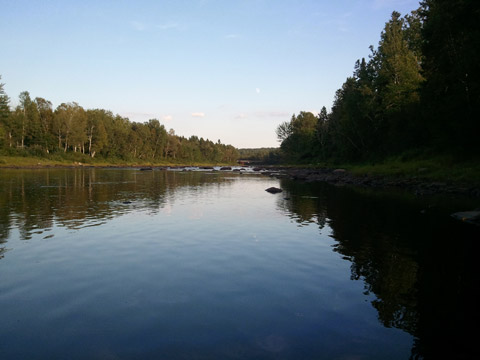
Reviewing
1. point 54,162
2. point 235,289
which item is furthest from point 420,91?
Result: point 54,162

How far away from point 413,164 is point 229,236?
41.2m

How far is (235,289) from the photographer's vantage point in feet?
31.2

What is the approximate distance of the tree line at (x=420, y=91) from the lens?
34.1 meters

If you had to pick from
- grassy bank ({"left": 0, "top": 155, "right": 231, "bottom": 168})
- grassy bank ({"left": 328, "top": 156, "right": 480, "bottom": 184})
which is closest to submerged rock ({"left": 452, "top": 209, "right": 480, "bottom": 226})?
grassy bank ({"left": 328, "top": 156, "right": 480, "bottom": 184})

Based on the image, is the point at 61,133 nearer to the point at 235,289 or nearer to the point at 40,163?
the point at 40,163

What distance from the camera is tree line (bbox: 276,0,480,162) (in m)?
34.1

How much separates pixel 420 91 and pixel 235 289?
45252 millimetres

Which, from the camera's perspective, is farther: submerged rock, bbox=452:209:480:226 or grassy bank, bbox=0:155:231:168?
grassy bank, bbox=0:155:231:168

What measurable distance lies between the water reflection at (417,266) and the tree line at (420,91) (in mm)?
16835

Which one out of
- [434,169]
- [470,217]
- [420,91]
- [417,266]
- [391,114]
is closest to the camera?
[417,266]

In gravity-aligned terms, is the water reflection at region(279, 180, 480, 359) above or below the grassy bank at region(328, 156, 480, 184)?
below

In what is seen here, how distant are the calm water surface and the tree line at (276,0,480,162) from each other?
914 inches

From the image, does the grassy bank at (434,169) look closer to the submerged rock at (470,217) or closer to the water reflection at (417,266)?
the water reflection at (417,266)

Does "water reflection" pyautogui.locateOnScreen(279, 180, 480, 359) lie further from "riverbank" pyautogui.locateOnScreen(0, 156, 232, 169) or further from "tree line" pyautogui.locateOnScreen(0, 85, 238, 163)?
"tree line" pyautogui.locateOnScreen(0, 85, 238, 163)
